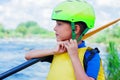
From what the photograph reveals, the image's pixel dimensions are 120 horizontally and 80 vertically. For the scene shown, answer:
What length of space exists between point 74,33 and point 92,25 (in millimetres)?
151

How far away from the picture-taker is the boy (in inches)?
90.7

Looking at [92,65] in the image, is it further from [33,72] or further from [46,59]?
[33,72]

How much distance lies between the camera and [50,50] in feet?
7.70

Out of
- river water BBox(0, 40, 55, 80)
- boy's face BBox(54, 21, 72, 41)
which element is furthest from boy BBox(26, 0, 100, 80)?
river water BBox(0, 40, 55, 80)

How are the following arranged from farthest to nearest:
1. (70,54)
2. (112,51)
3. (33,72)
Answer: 1. (33,72)
2. (112,51)
3. (70,54)

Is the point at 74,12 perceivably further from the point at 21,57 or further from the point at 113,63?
the point at 21,57

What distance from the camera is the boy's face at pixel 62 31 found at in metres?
2.33

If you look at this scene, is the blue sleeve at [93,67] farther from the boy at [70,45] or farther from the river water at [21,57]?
the river water at [21,57]

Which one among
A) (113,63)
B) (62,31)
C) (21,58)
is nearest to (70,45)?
(62,31)

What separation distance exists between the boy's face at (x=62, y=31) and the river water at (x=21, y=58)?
27.4 feet

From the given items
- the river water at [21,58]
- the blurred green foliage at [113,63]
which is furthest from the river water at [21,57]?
the blurred green foliage at [113,63]

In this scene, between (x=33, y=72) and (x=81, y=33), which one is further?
(x=33, y=72)

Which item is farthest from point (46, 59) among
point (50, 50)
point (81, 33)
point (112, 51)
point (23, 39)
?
point (23, 39)

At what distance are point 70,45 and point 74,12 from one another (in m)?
0.19
